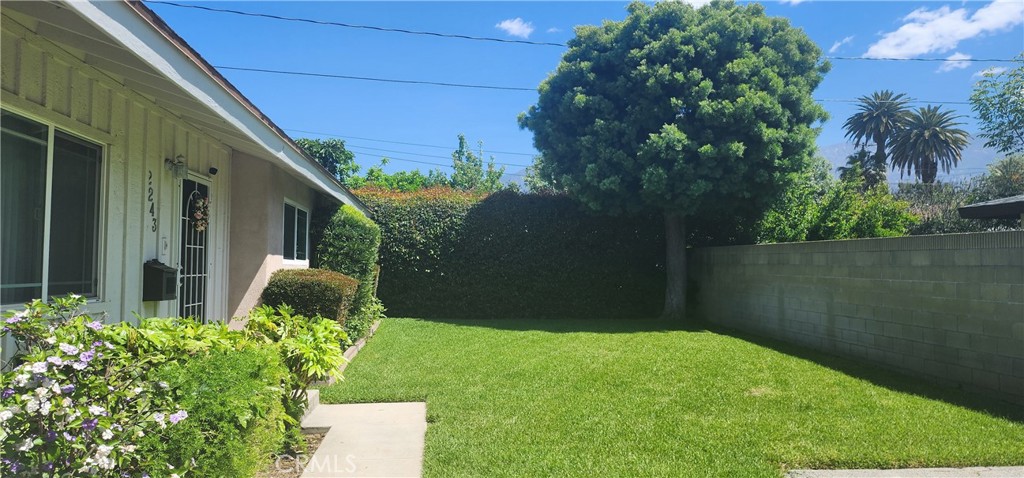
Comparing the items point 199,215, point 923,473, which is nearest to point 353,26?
point 199,215

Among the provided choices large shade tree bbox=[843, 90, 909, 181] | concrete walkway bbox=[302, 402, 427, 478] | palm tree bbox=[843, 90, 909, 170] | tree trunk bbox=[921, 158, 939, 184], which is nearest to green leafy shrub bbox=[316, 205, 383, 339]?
concrete walkway bbox=[302, 402, 427, 478]

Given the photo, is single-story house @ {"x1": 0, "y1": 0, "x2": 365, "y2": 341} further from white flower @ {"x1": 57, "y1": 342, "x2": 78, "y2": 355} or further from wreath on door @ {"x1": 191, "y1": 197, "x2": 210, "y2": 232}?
white flower @ {"x1": 57, "y1": 342, "x2": 78, "y2": 355}

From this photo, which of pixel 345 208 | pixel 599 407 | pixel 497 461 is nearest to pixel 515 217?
pixel 345 208

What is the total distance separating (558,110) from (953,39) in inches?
352

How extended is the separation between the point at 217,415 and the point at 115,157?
8.80 feet

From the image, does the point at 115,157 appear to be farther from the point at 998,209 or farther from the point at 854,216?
the point at 854,216

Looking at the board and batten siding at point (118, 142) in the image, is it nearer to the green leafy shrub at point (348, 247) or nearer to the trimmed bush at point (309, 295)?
the trimmed bush at point (309, 295)

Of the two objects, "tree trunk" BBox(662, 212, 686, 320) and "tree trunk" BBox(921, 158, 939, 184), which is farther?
"tree trunk" BBox(921, 158, 939, 184)

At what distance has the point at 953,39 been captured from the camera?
490 inches

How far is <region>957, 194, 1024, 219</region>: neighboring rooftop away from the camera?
7.69 m

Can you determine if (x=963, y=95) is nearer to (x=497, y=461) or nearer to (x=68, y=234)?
(x=497, y=461)

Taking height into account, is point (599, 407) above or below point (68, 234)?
below

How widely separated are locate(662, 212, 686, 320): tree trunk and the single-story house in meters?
8.46

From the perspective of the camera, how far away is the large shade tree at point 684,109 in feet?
34.5
